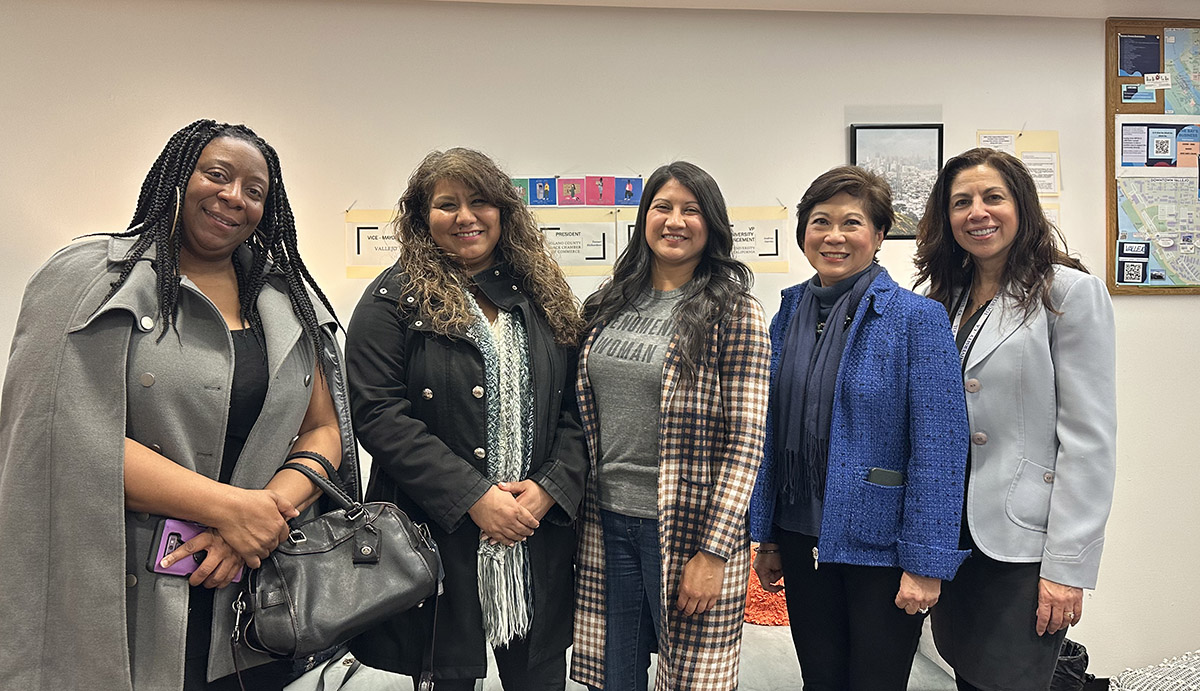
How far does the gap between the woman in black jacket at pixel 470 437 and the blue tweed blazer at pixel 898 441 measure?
1.95 ft

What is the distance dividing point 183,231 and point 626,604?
1.25 meters

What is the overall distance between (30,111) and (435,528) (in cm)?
252

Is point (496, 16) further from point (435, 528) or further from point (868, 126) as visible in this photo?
point (435, 528)

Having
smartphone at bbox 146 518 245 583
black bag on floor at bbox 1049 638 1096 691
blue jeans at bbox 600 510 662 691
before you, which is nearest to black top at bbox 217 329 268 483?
smartphone at bbox 146 518 245 583

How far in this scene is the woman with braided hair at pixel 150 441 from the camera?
4.08 ft

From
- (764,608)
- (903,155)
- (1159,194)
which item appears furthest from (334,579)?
(1159,194)

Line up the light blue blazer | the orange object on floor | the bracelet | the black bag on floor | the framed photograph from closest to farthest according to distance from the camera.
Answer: the bracelet, the light blue blazer, the black bag on floor, the orange object on floor, the framed photograph

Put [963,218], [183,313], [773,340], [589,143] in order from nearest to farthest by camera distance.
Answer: [183,313]
[963,218]
[773,340]
[589,143]

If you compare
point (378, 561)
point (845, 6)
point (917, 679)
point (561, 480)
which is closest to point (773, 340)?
point (561, 480)

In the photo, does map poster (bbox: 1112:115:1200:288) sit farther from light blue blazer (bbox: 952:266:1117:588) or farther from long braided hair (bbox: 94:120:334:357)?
long braided hair (bbox: 94:120:334:357)

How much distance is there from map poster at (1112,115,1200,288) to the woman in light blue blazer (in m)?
1.78

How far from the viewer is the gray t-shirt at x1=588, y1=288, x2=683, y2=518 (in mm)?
1680

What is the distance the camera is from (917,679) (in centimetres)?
238

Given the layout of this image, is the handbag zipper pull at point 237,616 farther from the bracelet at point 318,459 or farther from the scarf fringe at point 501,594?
the scarf fringe at point 501,594
